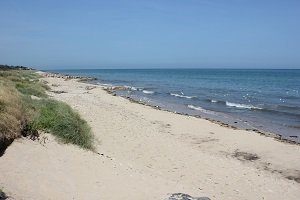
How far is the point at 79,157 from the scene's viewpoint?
34.8ft

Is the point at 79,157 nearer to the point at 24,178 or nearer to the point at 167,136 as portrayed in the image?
the point at 24,178

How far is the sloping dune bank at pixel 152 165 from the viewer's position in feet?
28.3

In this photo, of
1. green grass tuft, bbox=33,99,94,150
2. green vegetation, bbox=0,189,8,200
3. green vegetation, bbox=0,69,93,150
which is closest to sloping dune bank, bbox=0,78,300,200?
green vegetation, bbox=0,189,8,200

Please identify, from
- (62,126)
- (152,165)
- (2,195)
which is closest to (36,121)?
(62,126)

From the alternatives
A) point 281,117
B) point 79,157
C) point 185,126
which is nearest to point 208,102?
point 281,117

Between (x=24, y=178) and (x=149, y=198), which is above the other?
(x=24, y=178)

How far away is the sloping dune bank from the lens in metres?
8.63

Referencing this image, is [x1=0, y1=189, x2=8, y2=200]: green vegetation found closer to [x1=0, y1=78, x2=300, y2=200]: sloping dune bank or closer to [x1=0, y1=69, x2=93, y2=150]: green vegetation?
[x1=0, y1=78, x2=300, y2=200]: sloping dune bank

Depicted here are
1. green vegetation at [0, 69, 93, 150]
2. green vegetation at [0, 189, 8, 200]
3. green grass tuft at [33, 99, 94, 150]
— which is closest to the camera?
green vegetation at [0, 189, 8, 200]

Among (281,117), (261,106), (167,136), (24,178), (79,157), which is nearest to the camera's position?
(24,178)

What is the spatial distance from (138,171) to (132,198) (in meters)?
2.50

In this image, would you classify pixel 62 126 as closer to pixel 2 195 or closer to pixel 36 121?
pixel 36 121

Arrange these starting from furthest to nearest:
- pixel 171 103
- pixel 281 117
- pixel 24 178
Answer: pixel 171 103 < pixel 281 117 < pixel 24 178

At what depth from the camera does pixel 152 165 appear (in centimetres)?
1266
